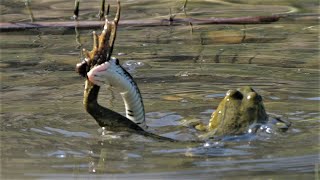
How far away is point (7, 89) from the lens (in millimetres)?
5949

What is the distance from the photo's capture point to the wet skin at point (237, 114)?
186 inches

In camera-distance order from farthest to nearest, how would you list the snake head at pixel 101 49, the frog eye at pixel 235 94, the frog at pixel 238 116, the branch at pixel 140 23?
the branch at pixel 140 23, the frog eye at pixel 235 94, the frog at pixel 238 116, the snake head at pixel 101 49

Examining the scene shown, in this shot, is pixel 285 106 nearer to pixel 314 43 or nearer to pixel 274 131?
pixel 274 131

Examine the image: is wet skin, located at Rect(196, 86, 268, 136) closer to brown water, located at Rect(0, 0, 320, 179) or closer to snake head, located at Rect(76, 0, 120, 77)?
brown water, located at Rect(0, 0, 320, 179)

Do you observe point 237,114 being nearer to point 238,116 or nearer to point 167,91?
point 238,116

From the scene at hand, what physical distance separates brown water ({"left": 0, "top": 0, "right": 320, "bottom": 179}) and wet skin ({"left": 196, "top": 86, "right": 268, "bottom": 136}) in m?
0.12

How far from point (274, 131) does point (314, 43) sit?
278 centimetres

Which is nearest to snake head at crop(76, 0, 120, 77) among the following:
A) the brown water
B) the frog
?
the brown water

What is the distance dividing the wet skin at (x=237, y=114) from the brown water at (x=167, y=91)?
12 centimetres

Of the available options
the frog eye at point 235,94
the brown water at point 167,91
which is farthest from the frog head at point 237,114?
the brown water at point 167,91

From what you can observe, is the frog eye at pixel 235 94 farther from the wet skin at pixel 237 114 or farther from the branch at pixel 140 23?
the branch at pixel 140 23

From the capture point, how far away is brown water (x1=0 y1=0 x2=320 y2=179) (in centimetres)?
414

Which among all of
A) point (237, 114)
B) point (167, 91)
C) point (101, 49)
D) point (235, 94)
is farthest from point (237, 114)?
point (167, 91)

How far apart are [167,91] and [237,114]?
112 centimetres
